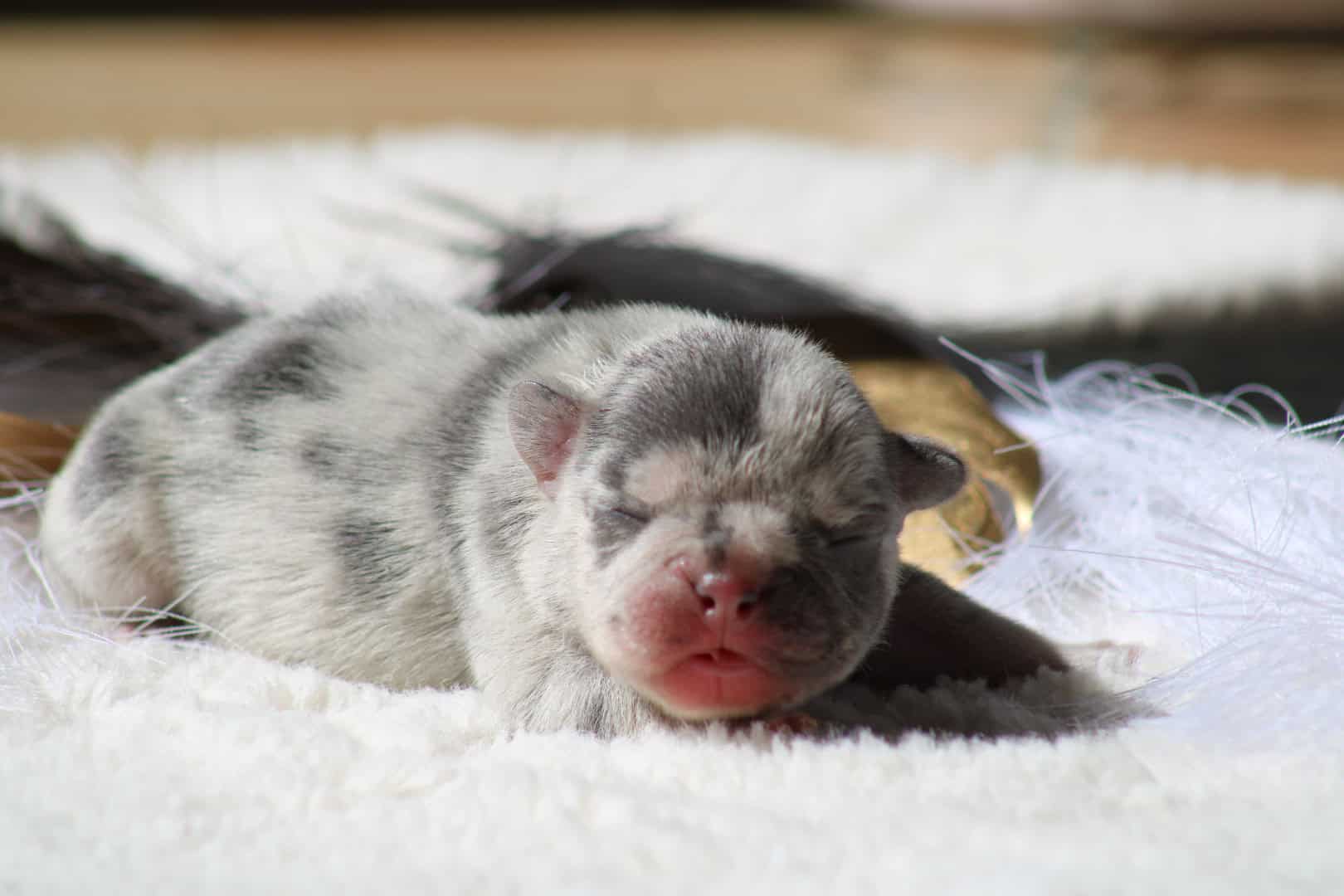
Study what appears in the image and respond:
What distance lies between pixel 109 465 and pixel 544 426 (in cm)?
42

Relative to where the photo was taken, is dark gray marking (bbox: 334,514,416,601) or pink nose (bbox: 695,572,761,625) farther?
dark gray marking (bbox: 334,514,416,601)

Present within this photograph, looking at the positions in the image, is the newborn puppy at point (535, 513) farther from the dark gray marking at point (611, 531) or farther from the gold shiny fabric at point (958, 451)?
the gold shiny fabric at point (958, 451)

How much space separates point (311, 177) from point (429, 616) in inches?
65.8

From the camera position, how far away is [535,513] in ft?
2.86

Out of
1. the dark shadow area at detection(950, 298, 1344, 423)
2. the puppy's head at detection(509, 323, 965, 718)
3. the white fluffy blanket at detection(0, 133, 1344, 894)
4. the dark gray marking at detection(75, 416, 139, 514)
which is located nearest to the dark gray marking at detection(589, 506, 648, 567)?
the puppy's head at detection(509, 323, 965, 718)

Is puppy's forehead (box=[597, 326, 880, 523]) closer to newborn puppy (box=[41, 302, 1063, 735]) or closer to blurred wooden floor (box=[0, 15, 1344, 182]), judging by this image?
newborn puppy (box=[41, 302, 1063, 735])

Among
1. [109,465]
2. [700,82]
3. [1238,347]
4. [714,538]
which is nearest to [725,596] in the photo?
[714,538]

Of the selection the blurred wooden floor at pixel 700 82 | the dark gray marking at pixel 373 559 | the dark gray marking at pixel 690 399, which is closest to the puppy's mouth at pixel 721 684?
the dark gray marking at pixel 690 399

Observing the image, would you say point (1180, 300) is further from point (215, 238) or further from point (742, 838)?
point (215, 238)

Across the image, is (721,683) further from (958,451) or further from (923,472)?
(958,451)

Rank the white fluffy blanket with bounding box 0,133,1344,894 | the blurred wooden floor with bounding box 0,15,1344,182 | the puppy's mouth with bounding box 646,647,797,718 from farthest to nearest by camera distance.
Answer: the blurred wooden floor with bounding box 0,15,1344,182, the puppy's mouth with bounding box 646,647,797,718, the white fluffy blanket with bounding box 0,133,1344,894

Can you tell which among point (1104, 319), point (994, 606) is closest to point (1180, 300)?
point (1104, 319)

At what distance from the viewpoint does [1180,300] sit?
1.77 meters

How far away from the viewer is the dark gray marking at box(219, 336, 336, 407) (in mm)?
1007
